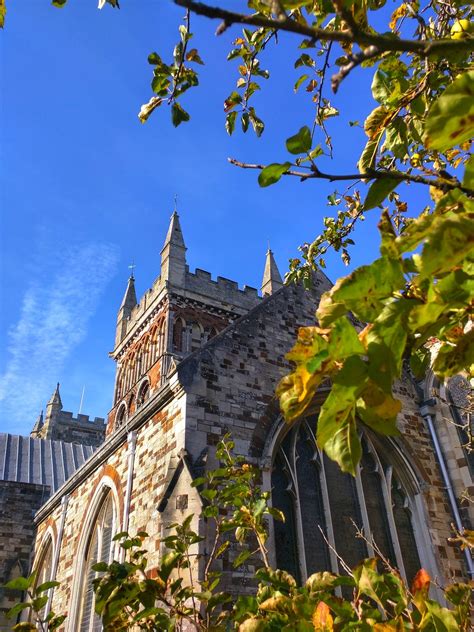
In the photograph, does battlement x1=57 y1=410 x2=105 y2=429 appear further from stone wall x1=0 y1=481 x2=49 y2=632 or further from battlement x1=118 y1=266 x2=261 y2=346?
stone wall x1=0 y1=481 x2=49 y2=632

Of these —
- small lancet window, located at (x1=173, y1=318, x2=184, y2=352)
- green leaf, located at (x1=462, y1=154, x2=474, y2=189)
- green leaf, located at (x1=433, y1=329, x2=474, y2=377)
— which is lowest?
green leaf, located at (x1=433, y1=329, x2=474, y2=377)

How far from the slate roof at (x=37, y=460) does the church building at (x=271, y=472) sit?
810 cm

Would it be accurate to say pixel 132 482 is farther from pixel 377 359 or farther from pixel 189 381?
pixel 377 359

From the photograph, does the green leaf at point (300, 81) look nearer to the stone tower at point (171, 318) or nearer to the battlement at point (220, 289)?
the stone tower at point (171, 318)

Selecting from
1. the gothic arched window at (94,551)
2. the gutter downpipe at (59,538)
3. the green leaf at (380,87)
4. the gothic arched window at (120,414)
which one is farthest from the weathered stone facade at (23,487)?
the green leaf at (380,87)

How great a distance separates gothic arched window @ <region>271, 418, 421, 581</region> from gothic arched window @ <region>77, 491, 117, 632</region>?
3.41 meters

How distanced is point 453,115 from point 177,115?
183 cm

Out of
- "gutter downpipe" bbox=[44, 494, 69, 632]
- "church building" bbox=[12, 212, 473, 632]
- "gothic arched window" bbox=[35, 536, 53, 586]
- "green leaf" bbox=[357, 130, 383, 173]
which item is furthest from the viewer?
"gothic arched window" bbox=[35, 536, 53, 586]

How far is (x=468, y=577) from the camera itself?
7645 millimetres

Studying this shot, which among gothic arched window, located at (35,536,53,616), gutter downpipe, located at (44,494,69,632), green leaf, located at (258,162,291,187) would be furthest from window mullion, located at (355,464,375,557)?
gothic arched window, located at (35,536,53,616)

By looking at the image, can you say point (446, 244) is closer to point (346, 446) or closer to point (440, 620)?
point (346, 446)

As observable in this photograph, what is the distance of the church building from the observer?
677 centimetres

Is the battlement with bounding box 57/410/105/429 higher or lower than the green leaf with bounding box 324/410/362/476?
higher

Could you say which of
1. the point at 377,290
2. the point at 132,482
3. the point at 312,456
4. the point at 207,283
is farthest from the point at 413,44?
the point at 207,283
